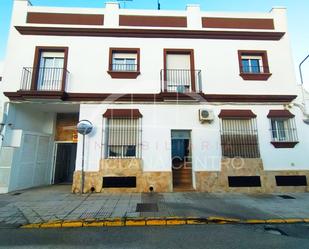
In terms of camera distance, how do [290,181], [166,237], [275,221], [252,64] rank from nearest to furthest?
1. [166,237]
2. [275,221]
3. [290,181]
4. [252,64]

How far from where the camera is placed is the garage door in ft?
26.7

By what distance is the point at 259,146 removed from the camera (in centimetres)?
834

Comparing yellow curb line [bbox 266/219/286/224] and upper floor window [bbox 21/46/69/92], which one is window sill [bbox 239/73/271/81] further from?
upper floor window [bbox 21/46/69/92]

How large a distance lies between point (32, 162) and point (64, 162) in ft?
7.03

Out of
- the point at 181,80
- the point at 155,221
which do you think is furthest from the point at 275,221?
the point at 181,80

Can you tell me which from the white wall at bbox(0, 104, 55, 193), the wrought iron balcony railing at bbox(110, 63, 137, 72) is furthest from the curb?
the wrought iron balcony railing at bbox(110, 63, 137, 72)

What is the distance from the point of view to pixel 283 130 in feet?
28.5

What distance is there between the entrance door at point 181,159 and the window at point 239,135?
5.38 feet

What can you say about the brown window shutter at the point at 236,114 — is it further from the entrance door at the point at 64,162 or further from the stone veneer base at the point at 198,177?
the entrance door at the point at 64,162

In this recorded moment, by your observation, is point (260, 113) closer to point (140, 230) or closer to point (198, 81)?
point (198, 81)

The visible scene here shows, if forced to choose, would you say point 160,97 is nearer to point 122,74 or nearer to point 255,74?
point 122,74

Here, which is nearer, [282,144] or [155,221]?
[155,221]

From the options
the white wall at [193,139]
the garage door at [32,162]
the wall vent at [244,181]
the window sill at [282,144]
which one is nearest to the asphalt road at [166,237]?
the wall vent at [244,181]

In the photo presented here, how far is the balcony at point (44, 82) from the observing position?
25.9 feet
